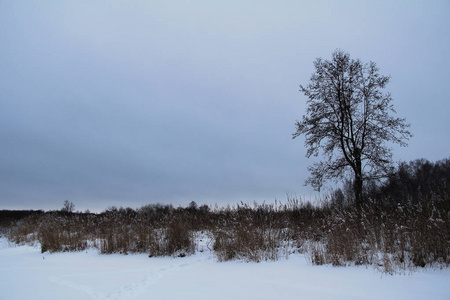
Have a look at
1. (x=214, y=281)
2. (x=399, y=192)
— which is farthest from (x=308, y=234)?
(x=399, y=192)

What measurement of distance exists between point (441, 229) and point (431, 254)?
56cm

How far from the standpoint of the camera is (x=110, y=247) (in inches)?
361

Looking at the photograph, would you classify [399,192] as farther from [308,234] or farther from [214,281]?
[214,281]

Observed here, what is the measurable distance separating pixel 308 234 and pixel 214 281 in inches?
167

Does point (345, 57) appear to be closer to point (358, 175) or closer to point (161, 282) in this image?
point (358, 175)

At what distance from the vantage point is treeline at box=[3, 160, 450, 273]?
5621 mm

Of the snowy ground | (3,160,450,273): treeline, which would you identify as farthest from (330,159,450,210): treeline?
the snowy ground

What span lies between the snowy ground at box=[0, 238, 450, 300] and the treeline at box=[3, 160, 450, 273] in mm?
482

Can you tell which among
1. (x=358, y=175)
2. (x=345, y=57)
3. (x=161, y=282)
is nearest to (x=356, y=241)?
(x=161, y=282)

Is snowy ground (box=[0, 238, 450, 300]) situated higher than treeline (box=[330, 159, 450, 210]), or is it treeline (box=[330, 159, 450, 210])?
treeline (box=[330, 159, 450, 210])

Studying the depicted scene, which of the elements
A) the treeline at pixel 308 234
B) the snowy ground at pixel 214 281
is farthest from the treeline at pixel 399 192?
the snowy ground at pixel 214 281

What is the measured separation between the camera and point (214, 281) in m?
5.21

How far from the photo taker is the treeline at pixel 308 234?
18.4 ft

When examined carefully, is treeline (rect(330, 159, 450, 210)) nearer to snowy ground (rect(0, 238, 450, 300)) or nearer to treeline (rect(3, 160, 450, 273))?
treeline (rect(3, 160, 450, 273))
